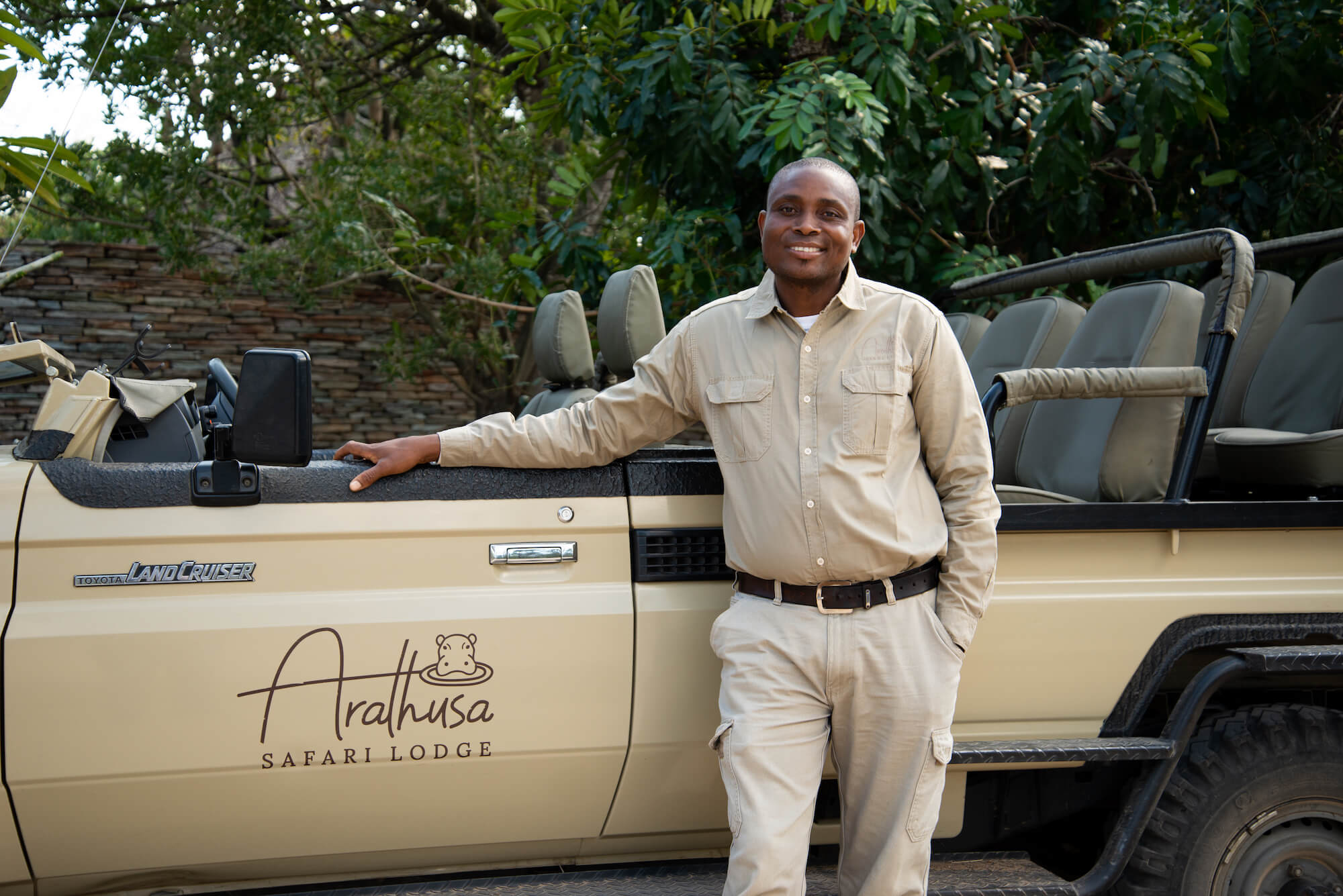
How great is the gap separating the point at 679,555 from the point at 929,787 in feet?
2.43

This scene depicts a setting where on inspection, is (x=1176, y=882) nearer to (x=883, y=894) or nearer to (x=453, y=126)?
(x=883, y=894)

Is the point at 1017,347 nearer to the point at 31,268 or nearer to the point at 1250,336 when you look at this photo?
the point at 1250,336

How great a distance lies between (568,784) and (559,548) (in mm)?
533

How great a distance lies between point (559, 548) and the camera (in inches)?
98.9

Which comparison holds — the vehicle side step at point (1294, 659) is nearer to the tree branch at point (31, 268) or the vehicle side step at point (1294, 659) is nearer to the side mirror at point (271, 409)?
the side mirror at point (271, 409)

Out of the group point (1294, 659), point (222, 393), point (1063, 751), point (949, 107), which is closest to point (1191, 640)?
point (1294, 659)

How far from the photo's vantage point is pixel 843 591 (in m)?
2.42

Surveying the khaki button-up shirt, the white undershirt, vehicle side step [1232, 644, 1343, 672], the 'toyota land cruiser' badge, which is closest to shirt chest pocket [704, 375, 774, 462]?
the khaki button-up shirt

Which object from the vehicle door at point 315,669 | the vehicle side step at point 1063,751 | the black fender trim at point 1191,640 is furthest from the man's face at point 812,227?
the black fender trim at point 1191,640

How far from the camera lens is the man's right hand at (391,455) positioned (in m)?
2.43

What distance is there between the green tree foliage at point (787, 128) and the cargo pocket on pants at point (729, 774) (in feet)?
11.2

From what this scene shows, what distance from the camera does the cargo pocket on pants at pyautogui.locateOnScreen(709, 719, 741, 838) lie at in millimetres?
2328

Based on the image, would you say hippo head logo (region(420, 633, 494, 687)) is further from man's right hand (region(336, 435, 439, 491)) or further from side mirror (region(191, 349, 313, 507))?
side mirror (region(191, 349, 313, 507))

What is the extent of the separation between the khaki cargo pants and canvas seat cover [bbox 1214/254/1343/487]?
1352 mm
